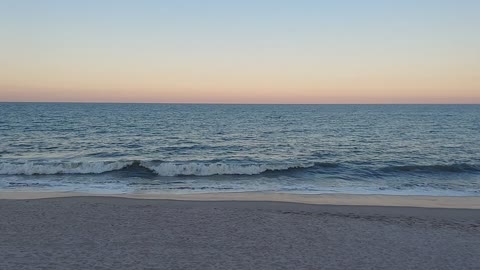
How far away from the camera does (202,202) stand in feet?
45.5

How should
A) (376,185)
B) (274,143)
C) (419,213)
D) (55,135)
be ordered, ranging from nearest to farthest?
(419,213)
(376,185)
(274,143)
(55,135)

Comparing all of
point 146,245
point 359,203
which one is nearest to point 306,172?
point 359,203

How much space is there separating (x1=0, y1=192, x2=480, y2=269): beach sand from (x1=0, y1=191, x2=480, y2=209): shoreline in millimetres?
849

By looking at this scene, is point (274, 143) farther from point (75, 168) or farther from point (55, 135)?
point (55, 135)

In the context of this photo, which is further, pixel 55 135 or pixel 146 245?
pixel 55 135

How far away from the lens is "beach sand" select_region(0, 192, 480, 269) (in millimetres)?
7742

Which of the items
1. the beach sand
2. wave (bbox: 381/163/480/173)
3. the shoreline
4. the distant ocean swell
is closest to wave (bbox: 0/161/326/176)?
the distant ocean swell

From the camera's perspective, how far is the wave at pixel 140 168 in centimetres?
2098

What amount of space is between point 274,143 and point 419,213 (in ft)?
73.3

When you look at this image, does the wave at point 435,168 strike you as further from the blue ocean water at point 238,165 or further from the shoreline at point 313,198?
the shoreline at point 313,198

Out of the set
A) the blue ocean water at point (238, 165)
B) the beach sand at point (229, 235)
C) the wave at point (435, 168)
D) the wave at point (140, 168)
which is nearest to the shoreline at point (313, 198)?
the beach sand at point (229, 235)

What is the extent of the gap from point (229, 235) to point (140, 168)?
46.3 ft

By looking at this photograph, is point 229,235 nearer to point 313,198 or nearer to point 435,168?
point 313,198

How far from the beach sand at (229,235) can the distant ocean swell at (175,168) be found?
796 cm
